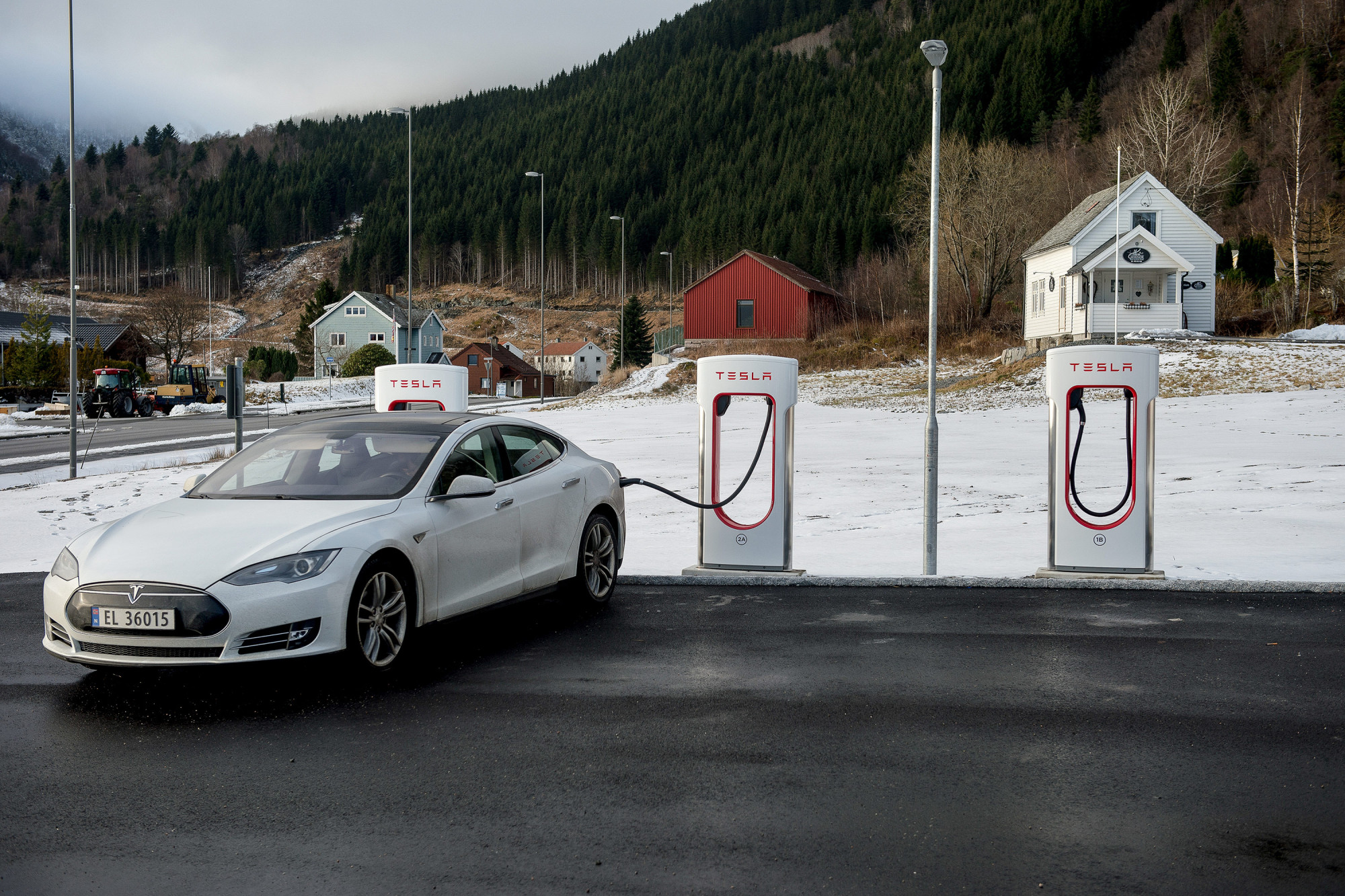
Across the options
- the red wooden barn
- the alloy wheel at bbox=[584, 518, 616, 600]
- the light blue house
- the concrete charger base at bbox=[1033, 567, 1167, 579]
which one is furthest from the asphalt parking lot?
the light blue house

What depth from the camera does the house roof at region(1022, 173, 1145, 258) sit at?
45344 mm

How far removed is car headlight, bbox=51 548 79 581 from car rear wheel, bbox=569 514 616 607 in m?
3.27

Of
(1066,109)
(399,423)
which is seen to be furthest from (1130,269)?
(1066,109)

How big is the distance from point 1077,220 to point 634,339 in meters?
41.3

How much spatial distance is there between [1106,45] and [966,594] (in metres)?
120

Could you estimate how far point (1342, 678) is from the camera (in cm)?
634

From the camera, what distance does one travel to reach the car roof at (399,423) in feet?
24.9

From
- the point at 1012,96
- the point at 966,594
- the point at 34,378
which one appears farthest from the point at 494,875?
the point at 1012,96

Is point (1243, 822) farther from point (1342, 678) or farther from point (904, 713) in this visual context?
point (1342, 678)

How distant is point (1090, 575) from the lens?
947 cm

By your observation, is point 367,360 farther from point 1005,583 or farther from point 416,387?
point 1005,583

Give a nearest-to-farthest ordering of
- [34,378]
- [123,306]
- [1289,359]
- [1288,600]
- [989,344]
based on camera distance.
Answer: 1. [1288,600]
2. [1289,359]
3. [989,344]
4. [34,378]
5. [123,306]

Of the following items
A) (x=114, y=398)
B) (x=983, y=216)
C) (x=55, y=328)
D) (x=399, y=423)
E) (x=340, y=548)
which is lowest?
(x=340, y=548)

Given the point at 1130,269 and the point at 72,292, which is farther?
the point at 1130,269
